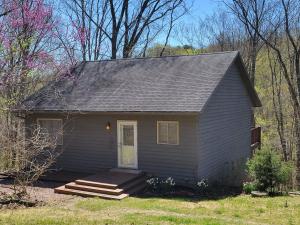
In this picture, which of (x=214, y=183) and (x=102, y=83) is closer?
(x=214, y=183)

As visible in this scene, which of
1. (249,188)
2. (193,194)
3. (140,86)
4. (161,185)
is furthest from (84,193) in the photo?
(249,188)

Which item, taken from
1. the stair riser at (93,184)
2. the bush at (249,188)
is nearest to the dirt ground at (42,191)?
the stair riser at (93,184)

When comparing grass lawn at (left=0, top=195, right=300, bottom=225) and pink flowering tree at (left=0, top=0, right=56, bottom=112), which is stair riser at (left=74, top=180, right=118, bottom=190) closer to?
grass lawn at (left=0, top=195, right=300, bottom=225)

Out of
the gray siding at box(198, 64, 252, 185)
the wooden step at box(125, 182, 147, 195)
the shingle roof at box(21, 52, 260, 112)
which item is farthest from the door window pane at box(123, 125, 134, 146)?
the gray siding at box(198, 64, 252, 185)

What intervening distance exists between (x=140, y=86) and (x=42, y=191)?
5.46m

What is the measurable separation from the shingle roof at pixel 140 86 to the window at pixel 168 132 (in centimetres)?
80

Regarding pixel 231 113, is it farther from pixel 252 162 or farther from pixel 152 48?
pixel 152 48

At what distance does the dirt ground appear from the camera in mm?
11973

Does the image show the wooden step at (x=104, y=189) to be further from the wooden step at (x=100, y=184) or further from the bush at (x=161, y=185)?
the bush at (x=161, y=185)

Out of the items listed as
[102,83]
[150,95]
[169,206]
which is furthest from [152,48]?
[169,206]

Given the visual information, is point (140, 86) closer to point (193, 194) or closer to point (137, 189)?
point (137, 189)

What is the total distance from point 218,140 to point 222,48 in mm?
16906

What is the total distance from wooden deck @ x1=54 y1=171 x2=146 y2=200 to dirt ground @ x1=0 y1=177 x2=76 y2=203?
0.40 metres

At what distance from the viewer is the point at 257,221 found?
29.9 feet
